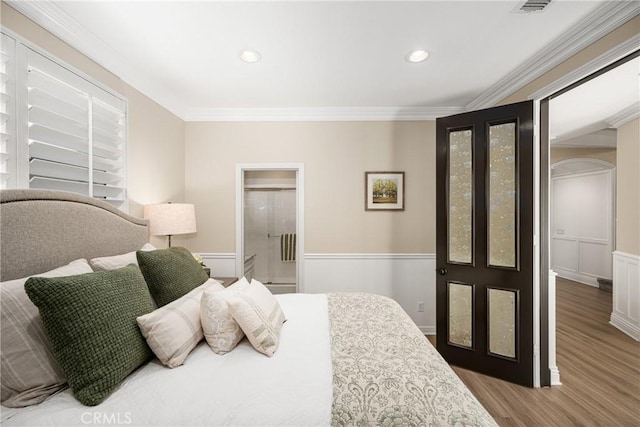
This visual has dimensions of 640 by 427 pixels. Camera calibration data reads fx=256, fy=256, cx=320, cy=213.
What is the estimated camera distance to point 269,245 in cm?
452

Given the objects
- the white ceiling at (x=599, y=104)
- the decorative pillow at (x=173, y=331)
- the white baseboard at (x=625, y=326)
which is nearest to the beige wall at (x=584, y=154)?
the white ceiling at (x=599, y=104)

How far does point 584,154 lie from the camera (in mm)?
4926

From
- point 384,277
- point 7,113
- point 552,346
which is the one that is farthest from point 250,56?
point 552,346

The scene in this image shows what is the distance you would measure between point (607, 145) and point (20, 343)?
23.9 feet

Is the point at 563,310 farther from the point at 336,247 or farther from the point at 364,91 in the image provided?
the point at 364,91

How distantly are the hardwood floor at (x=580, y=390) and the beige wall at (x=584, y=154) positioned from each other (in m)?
3.44

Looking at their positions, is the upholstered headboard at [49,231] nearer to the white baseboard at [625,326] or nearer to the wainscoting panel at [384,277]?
the wainscoting panel at [384,277]

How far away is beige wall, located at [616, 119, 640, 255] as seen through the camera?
3.02m

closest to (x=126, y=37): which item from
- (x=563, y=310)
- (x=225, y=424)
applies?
(x=225, y=424)

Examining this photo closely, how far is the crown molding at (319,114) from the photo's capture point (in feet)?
9.91

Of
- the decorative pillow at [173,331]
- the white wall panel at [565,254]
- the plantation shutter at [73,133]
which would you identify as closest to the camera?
the decorative pillow at [173,331]

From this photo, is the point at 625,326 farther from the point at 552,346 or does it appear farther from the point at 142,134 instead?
the point at 142,134

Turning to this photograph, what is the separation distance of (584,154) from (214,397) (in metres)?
7.01
